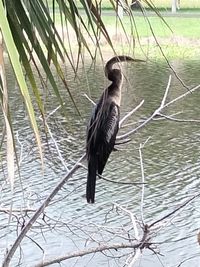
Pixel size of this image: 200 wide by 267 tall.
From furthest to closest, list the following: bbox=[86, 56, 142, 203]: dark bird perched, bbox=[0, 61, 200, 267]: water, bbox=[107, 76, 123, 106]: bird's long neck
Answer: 1. bbox=[0, 61, 200, 267]: water
2. bbox=[107, 76, 123, 106]: bird's long neck
3. bbox=[86, 56, 142, 203]: dark bird perched

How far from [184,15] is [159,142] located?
35.5 ft

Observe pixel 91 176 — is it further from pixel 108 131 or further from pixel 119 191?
pixel 119 191

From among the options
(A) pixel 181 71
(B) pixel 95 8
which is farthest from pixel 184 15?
(B) pixel 95 8

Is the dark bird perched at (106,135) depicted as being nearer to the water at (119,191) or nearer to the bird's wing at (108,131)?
the bird's wing at (108,131)

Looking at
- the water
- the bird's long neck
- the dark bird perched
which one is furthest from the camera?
the water

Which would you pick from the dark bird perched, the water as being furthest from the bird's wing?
the water

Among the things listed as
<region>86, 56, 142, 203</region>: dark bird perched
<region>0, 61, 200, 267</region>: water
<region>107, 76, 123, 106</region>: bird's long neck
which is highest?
<region>107, 76, 123, 106</region>: bird's long neck

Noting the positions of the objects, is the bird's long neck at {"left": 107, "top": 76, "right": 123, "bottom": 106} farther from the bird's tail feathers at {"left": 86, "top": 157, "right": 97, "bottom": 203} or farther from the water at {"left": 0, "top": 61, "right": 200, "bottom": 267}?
the water at {"left": 0, "top": 61, "right": 200, "bottom": 267}

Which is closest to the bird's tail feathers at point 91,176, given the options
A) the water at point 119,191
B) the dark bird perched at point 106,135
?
the dark bird perched at point 106,135

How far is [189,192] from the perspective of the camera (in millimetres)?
6184

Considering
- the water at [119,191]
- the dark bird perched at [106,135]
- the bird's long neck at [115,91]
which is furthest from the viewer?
the water at [119,191]

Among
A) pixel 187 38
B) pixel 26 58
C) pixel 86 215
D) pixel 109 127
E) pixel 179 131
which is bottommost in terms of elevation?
pixel 187 38

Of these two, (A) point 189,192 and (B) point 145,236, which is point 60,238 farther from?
(B) point 145,236

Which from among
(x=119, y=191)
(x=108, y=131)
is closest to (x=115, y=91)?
(x=108, y=131)
